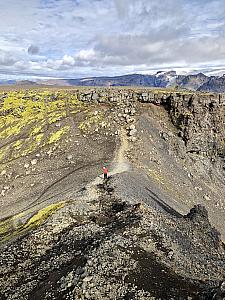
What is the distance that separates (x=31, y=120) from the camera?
91.1 meters

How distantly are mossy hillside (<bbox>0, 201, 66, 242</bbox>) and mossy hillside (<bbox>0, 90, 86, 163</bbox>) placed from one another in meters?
30.1

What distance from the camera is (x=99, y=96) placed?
92250mm

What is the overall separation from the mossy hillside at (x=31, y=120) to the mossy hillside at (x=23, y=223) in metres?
30.1

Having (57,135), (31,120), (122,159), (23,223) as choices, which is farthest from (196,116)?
(23,223)

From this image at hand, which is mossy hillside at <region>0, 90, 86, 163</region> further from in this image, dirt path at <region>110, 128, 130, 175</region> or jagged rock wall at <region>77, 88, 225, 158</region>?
dirt path at <region>110, 128, 130, 175</region>

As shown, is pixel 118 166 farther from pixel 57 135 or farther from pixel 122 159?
pixel 57 135

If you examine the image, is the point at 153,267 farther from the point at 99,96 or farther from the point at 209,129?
the point at 99,96

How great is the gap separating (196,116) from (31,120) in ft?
137

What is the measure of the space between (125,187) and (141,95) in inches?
1732

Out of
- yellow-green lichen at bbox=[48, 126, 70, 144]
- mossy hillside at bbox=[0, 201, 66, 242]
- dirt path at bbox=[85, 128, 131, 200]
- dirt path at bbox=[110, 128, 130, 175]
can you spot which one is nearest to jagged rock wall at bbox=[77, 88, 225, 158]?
yellow-green lichen at bbox=[48, 126, 70, 144]

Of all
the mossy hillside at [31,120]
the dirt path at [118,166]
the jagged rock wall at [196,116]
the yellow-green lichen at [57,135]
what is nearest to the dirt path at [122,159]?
the dirt path at [118,166]

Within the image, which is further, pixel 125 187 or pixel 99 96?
pixel 99 96

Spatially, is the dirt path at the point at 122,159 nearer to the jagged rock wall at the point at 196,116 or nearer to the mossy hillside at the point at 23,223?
the mossy hillside at the point at 23,223

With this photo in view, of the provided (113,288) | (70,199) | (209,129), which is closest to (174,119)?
(209,129)
